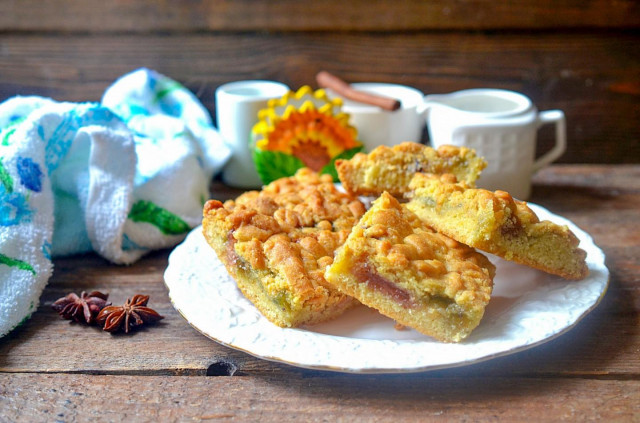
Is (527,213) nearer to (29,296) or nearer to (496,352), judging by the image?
(496,352)

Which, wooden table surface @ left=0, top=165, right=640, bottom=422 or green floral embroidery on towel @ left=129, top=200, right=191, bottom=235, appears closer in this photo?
wooden table surface @ left=0, top=165, right=640, bottom=422

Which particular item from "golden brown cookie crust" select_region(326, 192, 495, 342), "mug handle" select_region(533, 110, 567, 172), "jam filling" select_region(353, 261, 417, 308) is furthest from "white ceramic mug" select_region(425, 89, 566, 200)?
"jam filling" select_region(353, 261, 417, 308)

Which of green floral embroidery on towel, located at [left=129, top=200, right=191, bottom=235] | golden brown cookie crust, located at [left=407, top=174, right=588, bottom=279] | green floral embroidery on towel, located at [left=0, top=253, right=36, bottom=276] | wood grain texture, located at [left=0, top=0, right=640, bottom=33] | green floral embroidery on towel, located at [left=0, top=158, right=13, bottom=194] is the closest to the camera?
golden brown cookie crust, located at [left=407, top=174, right=588, bottom=279]

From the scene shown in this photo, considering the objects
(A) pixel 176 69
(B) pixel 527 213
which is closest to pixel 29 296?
(B) pixel 527 213

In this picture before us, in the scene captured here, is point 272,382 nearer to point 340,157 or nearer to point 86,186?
point 86,186

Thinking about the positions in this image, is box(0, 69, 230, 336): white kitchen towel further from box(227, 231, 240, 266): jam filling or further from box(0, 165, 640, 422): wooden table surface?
box(227, 231, 240, 266): jam filling
